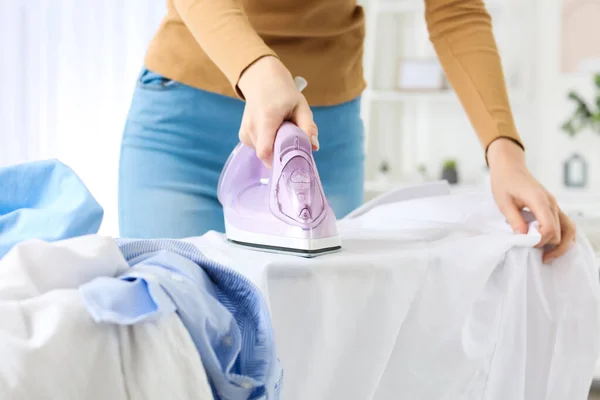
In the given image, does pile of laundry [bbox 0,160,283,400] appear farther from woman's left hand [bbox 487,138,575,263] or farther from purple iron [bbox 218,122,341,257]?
woman's left hand [bbox 487,138,575,263]

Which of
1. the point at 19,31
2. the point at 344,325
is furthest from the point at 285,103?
the point at 19,31

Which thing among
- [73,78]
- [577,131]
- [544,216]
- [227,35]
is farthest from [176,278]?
[577,131]

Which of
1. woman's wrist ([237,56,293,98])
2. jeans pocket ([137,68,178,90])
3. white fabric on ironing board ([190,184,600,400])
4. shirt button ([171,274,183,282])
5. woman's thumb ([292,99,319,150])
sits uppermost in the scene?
jeans pocket ([137,68,178,90])

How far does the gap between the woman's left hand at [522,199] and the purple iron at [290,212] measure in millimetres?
310

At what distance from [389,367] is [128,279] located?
0.37m

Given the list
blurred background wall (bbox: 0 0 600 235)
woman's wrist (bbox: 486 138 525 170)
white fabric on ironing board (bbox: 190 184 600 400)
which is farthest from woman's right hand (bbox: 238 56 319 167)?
blurred background wall (bbox: 0 0 600 235)

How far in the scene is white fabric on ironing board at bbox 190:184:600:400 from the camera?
708mm

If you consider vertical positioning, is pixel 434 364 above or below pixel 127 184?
below

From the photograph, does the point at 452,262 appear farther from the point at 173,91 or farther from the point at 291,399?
the point at 173,91

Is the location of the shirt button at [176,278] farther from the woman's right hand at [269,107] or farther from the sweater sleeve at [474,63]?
the sweater sleeve at [474,63]

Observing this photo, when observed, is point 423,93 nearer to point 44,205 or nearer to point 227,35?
point 227,35

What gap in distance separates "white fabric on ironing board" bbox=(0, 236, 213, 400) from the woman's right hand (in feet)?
0.98

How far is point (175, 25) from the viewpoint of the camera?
1.24 meters

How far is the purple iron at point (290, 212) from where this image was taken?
2.52ft
